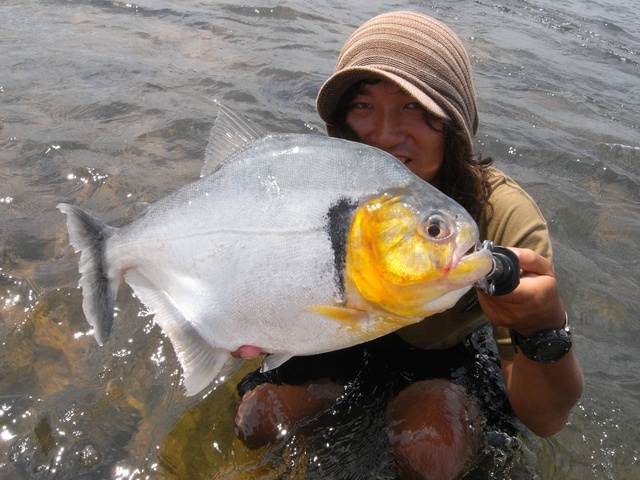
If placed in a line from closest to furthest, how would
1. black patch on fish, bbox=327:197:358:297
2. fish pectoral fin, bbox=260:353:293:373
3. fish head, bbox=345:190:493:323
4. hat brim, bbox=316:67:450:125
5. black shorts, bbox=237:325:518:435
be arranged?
fish head, bbox=345:190:493:323, black patch on fish, bbox=327:197:358:297, fish pectoral fin, bbox=260:353:293:373, hat brim, bbox=316:67:450:125, black shorts, bbox=237:325:518:435

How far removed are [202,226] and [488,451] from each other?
2010mm

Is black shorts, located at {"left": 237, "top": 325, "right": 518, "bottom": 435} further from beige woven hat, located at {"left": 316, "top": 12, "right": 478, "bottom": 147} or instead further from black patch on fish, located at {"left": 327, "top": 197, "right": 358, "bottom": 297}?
black patch on fish, located at {"left": 327, "top": 197, "right": 358, "bottom": 297}

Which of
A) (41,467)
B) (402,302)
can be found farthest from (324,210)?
(41,467)

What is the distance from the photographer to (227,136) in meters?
2.30

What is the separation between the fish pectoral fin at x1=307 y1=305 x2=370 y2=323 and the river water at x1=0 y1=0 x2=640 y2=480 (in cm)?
132

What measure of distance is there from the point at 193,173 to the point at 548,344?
13.3 feet

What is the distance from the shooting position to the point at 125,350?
353cm

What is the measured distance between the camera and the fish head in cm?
171

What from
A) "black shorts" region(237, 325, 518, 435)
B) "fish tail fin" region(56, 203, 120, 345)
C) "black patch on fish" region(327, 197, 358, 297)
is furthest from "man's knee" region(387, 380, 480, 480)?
"fish tail fin" region(56, 203, 120, 345)

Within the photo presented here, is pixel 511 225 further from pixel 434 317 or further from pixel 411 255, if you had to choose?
pixel 411 255

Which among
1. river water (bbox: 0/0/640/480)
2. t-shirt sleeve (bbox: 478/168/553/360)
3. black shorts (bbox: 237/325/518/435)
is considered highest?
t-shirt sleeve (bbox: 478/168/553/360)

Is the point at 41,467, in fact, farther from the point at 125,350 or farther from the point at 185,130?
the point at 185,130

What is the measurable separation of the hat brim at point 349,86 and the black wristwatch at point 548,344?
1129 mm

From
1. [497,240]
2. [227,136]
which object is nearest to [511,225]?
[497,240]
